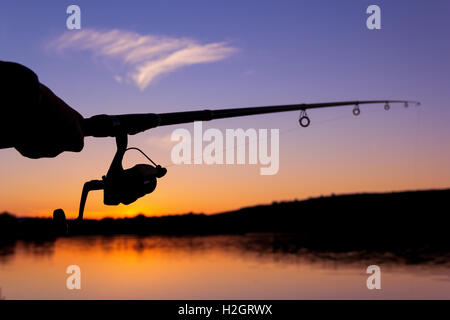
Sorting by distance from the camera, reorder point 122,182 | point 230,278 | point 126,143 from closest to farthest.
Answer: point 126,143 < point 122,182 < point 230,278

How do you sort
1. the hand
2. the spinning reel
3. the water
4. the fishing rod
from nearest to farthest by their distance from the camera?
1. the hand
2. the fishing rod
3. the spinning reel
4. the water

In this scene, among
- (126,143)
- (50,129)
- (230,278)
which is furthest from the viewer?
(230,278)

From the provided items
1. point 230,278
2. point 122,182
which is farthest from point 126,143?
point 230,278

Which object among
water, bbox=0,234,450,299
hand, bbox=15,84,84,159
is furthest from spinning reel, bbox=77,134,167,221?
water, bbox=0,234,450,299

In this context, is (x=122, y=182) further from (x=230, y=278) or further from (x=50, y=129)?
(x=230, y=278)

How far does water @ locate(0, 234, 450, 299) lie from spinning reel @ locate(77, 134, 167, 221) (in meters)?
44.0

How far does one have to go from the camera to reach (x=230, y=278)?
198 feet

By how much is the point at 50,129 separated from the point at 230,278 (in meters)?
60.1

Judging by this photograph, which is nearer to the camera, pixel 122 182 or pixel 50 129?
pixel 50 129

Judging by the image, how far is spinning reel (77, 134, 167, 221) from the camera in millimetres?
2414

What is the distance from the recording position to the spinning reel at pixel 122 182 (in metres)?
2.41

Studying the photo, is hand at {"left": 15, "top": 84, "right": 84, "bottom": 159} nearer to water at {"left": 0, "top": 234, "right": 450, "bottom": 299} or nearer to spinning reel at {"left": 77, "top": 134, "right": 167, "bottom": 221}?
spinning reel at {"left": 77, "top": 134, "right": 167, "bottom": 221}

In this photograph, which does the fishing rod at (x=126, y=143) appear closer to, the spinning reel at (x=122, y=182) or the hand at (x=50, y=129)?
the spinning reel at (x=122, y=182)
